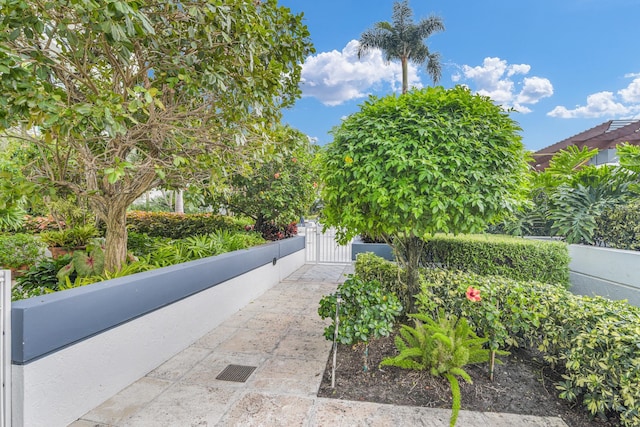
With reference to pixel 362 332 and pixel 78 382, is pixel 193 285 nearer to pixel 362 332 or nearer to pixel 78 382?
pixel 78 382

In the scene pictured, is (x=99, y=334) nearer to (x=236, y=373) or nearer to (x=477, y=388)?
(x=236, y=373)

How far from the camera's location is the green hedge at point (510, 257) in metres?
4.96

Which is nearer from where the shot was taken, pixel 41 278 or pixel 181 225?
pixel 41 278

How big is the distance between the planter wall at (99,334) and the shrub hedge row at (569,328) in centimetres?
265

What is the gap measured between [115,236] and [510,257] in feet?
18.8

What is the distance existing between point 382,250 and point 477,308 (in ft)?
16.2

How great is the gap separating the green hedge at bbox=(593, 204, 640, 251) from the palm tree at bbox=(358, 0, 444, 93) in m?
13.5

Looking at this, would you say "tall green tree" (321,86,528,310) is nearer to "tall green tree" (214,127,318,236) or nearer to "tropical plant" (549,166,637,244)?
"tropical plant" (549,166,637,244)

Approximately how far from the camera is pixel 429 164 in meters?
2.82

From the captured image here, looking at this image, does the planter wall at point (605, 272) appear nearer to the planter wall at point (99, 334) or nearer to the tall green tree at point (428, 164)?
the tall green tree at point (428, 164)

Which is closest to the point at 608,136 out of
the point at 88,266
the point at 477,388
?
the point at 477,388

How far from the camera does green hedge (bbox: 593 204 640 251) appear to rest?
451 cm

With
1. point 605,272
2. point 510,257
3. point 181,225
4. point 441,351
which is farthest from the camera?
point 181,225

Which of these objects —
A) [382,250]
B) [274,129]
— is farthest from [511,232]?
[274,129]
